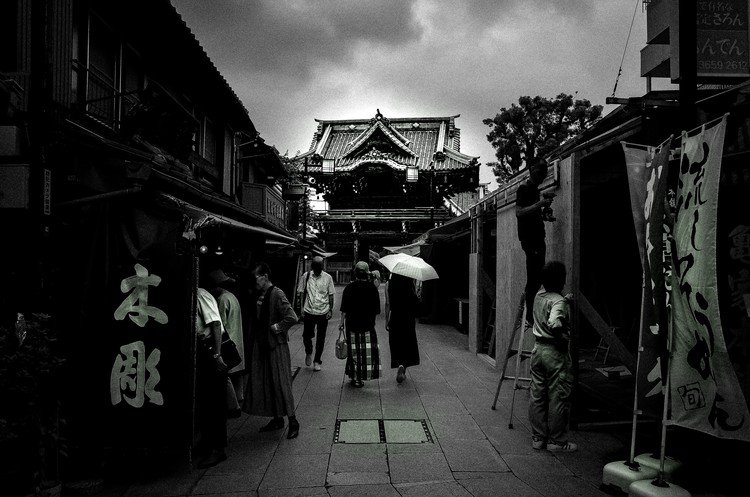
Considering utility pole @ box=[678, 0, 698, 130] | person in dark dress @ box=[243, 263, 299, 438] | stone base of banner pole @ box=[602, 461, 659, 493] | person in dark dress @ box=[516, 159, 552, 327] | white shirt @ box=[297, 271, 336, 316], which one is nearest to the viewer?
stone base of banner pole @ box=[602, 461, 659, 493]

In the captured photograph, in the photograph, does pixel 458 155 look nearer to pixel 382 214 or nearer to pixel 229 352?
pixel 382 214

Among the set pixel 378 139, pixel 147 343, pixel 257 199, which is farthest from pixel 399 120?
pixel 147 343

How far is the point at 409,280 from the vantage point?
930cm

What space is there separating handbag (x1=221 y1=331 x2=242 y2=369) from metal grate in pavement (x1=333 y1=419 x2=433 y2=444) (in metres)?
1.53

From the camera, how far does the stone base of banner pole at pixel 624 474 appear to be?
4137 millimetres

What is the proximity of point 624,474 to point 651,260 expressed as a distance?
1886 mm

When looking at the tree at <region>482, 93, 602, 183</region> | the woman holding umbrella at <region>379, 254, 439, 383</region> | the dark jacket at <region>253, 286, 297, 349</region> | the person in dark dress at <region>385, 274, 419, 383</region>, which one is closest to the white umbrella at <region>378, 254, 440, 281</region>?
the woman holding umbrella at <region>379, 254, 439, 383</region>

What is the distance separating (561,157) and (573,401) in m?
3.22

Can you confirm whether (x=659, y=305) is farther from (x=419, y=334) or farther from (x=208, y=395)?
(x=419, y=334)

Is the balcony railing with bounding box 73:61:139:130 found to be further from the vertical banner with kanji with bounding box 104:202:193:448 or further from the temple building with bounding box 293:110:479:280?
the temple building with bounding box 293:110:479:280

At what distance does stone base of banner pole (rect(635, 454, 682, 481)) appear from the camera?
4.03 metres

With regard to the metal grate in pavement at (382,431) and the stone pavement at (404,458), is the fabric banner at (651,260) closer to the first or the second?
the stone pavement at (404,458)

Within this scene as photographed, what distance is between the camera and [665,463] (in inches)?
162

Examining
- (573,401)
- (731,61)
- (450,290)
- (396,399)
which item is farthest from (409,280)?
(450,290)
